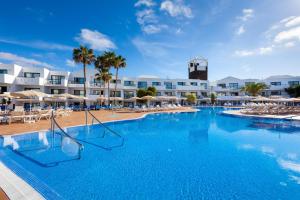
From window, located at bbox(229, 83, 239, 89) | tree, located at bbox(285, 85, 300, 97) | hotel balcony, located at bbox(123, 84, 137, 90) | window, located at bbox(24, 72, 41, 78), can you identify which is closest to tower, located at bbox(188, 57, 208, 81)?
window, located at bbox(229, 83, 239, 89)

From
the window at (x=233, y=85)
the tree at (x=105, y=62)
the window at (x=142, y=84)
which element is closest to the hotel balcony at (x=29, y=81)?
the tree at (x=105, y=62)

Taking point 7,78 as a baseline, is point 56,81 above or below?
above

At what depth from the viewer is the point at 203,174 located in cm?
635

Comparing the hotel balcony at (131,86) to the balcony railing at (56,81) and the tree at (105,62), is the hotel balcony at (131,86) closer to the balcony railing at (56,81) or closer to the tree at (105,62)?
the tree at (105,62)

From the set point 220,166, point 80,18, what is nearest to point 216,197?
point 220,166

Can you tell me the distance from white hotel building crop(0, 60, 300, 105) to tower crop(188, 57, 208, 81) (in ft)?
1.22

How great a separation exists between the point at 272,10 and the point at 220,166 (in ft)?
41.8

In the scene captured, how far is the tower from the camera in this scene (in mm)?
70125

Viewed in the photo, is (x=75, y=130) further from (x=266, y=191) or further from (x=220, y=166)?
(x=266, y=191)

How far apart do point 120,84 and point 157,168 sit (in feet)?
127

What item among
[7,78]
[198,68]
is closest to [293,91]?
[198,68]

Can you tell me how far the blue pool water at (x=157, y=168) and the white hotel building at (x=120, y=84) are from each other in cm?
2580

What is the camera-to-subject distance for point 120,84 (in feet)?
145

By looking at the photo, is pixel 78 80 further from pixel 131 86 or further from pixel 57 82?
pixel 131 86
